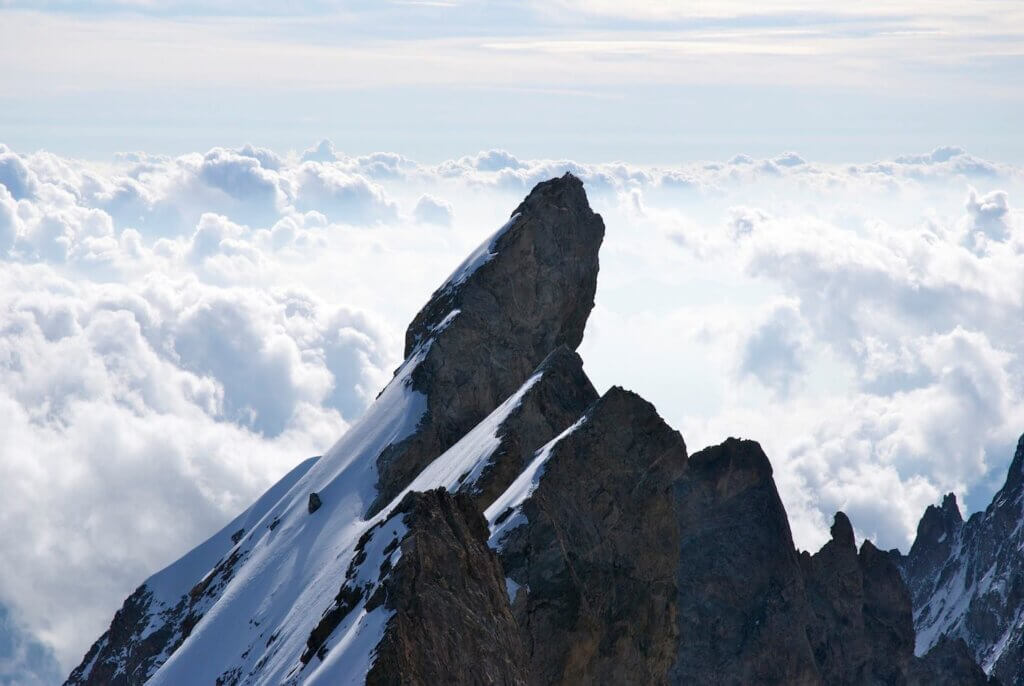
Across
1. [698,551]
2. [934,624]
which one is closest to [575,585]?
[698,551]

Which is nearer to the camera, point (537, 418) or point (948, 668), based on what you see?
point (537, 418)

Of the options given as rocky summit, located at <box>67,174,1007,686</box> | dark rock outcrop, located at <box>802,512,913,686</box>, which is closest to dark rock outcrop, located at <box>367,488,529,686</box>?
rocky summit, located at <box>67,174,1007,686</box>

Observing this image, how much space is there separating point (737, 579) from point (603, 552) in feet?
119

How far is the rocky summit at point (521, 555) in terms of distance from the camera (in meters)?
45.6

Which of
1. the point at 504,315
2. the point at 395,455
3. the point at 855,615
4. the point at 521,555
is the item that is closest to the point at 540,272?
the point at 504,315

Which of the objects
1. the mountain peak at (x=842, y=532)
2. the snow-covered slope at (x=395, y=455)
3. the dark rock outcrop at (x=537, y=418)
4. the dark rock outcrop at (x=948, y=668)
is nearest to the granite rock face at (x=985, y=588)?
the dark rock outcrop at (x=948, y=668)

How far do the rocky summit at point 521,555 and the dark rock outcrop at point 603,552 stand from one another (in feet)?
0.40

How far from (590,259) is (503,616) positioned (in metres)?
61.2

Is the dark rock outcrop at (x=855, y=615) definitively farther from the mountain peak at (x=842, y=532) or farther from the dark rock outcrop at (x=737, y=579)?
the dark rock outcrop at (x=737, y=579)

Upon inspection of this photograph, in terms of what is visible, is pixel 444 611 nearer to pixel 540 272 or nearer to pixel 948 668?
pixel 540 272

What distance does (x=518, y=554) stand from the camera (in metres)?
58.7

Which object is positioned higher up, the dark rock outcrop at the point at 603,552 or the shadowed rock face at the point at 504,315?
the shadowed rock face at the point at 504,315

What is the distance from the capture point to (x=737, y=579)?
316ft

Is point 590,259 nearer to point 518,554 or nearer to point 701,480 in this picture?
point 701,480
